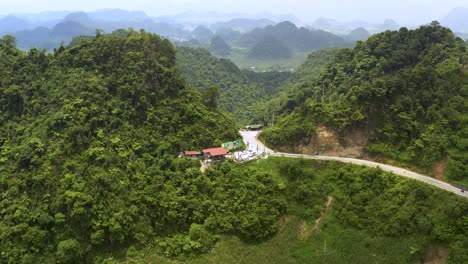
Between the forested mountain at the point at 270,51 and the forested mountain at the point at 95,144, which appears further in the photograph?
the forested mountain at the point at 270,51

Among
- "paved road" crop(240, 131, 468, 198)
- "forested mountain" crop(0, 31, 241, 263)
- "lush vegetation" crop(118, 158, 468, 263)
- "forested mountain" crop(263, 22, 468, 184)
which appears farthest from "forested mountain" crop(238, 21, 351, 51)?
"lush vegetation" crop(118, 158, 468, 263)

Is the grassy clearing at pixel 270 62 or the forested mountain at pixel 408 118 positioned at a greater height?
the forested mountain at pixel 408 118

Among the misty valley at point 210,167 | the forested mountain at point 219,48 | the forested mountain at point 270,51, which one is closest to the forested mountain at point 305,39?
the forested mountain at point 270,51

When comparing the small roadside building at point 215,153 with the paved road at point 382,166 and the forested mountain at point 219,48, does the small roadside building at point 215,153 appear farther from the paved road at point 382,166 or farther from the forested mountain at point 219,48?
the forested mountain at point 219,48

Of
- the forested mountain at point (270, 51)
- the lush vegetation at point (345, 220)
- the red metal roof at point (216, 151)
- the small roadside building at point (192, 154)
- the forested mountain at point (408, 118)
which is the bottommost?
the forested mountain at point (270, 51)

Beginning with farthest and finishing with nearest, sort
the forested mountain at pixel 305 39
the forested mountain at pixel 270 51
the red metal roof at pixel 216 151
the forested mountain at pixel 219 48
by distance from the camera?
the forested mountain at pixel 219 48, the forested mountain at pixel 305 39, the forested mountain at pixel 270 51, the red metal roof at pixel 216 151

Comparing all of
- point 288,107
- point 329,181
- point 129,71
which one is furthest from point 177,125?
point 288,107
